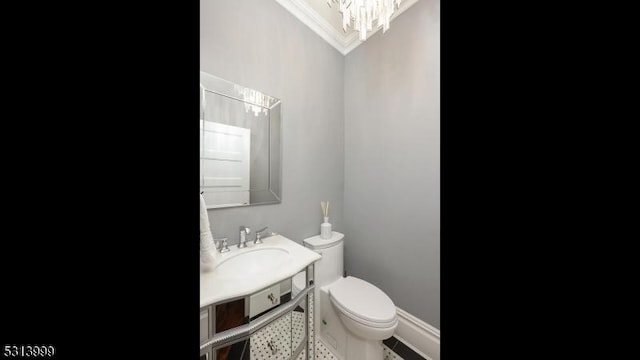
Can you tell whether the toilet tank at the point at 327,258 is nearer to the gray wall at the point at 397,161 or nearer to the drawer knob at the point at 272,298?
the gray wall at the point at 397,161

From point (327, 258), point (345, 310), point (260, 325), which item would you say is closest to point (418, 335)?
point (345, 310)

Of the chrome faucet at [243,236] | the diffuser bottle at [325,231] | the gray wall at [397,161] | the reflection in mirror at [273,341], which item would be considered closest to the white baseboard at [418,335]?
the gray wall at [397,161]

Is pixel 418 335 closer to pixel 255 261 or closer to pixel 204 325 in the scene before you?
pixel 255 261

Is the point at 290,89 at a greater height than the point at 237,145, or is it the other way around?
the point at 290,89

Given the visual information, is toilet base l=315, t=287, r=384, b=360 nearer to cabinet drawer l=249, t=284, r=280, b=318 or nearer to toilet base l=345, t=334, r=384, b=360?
toilet base l=345, t=334, r=384, b=360

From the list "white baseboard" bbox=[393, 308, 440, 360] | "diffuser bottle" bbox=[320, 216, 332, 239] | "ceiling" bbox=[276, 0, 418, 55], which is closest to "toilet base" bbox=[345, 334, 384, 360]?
"white baseboard" bbox=[393, 308, 440, 360]

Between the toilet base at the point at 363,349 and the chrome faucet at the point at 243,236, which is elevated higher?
the chrome faucet at the point at 243,236

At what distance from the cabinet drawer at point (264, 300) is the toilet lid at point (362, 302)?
0.51 meters

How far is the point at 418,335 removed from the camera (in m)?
1.26

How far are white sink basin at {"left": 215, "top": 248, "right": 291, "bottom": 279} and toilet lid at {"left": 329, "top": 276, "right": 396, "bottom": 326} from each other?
1.54 ft

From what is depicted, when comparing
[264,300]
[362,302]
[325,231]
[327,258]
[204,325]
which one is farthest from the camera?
[325,231]

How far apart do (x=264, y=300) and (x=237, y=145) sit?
2.66 feet

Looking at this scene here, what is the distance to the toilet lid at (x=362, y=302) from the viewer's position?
3.50 ft
